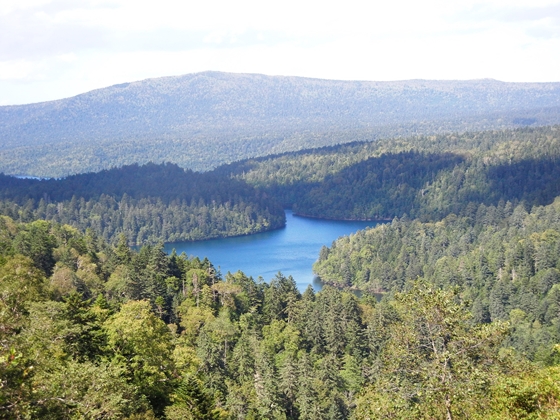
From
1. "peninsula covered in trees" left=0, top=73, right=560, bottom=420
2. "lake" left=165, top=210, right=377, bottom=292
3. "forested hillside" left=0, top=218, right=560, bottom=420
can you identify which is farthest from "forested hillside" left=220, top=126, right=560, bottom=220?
"forested hillside" left=0, top=218, right=560, bottom=420

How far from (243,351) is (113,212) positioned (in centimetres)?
10737

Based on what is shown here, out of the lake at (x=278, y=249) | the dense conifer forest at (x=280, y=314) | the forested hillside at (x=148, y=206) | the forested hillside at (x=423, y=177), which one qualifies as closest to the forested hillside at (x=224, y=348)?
the dense conifer forest at (x=280, y=314)

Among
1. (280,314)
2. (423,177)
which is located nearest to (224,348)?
(280,314)

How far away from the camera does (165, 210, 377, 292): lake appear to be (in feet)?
310

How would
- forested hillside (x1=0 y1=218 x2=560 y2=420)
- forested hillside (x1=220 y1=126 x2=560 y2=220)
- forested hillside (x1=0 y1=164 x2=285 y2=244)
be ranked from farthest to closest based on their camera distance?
1. forested hillside (x1=220 y1=126 x2=560 y2=220)
2. forested hillside (x1=0 y1=164 x2=285 y2=244)
3. forested hillside (x1=0 y1=218 x2=560 y2=420)

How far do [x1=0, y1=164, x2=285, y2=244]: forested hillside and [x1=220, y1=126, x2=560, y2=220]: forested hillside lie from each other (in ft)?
59.8

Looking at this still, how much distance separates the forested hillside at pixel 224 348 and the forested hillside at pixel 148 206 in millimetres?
72222

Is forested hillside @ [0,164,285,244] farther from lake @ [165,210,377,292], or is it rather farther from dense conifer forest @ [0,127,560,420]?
lake @ [165,210,377,292]

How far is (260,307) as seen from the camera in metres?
53.8

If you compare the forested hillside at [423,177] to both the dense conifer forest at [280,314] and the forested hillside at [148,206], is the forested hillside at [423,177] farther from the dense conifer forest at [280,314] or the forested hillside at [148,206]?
the forested hillside at [148,206]

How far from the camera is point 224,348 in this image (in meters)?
44.6

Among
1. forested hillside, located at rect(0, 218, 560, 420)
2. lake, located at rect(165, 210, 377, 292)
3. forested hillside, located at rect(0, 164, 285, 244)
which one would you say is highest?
forested hillside, located at rect(0, 218, 560, 420)

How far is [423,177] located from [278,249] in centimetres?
6435

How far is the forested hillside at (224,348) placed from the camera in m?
14.8
